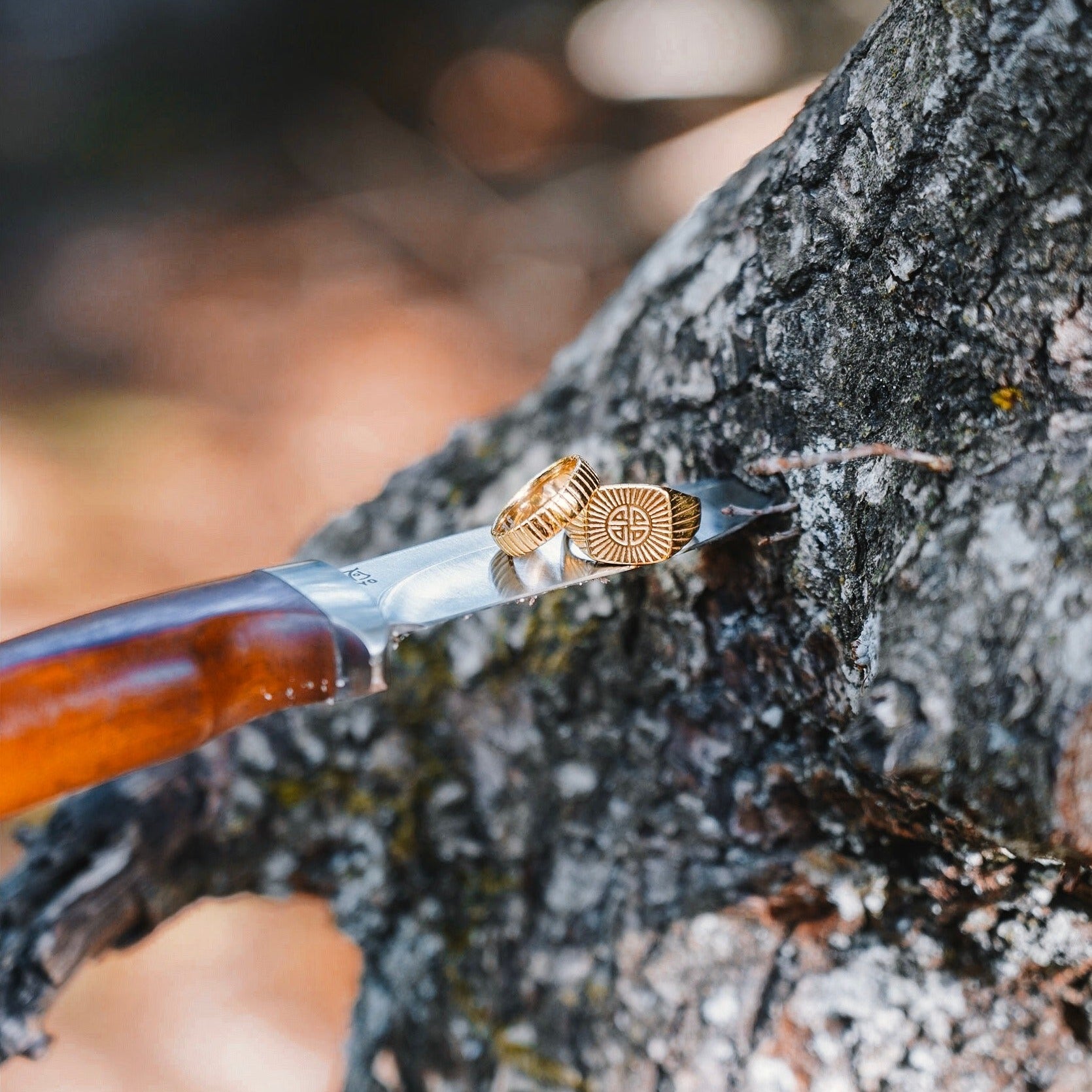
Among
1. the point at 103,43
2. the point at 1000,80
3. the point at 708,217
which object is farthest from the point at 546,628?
the point at 103,43

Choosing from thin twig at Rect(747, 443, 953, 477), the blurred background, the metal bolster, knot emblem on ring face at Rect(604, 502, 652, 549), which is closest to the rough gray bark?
thin twig at Rect(747, 443, 953, 477)

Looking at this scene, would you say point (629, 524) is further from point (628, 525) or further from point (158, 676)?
point (158, 676)

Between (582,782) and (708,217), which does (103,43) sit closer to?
(708,217)

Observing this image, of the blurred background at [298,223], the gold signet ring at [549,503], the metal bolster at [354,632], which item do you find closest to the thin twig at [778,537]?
the gold signet ring at [549,503]

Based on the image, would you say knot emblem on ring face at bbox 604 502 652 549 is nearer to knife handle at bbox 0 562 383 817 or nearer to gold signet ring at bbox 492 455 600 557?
gold signet ring at bbox 492 455 600 557

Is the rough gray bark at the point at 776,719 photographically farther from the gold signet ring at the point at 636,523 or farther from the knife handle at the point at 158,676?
the knife handle at the point at 158,676
